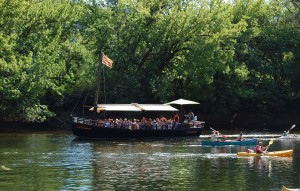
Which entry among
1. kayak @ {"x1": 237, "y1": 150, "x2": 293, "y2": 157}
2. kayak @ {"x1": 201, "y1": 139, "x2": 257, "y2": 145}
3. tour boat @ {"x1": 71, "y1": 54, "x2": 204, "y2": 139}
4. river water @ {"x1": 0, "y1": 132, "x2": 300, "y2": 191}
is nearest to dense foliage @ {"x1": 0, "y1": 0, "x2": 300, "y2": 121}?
tour boat @ {"x1": 71, "y1": 54, "x2": 204, "y2": 139}

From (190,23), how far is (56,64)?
52.7 feet

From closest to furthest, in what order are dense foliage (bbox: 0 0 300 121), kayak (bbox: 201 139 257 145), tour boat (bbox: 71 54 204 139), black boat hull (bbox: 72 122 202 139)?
kayak (bbox: 201 139 257 145) < black boat hull (bbox: 72 122 202 139) < tour boat (bbox: 71 54 204 139) < dense foliage (bbox: 0 0 300 121)

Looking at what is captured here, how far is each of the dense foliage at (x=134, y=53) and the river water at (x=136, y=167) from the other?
1370 centimetres

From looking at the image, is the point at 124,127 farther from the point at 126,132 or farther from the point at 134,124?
the point at 134,124

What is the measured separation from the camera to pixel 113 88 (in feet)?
221

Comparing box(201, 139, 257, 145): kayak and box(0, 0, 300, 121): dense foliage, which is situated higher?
box(0, 0, 300, 121): dense foliage

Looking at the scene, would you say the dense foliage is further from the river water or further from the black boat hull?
the river water

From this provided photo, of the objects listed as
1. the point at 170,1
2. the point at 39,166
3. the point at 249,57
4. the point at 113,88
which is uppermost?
the point at 170,1

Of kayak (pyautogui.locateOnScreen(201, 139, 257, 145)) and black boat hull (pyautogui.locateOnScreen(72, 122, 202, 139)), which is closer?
kayak (pyautogui.locateOnScreen(201, 139, 257, 145))

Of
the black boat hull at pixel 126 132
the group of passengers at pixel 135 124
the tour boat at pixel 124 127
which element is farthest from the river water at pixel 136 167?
the group of passengers at pixel 135 124

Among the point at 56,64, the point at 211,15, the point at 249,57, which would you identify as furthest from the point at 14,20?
the point at 249,57

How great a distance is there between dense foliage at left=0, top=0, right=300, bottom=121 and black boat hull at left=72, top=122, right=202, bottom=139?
9.38 m

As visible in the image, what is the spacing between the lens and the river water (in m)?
30.0

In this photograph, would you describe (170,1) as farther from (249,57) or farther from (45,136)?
(45,136)
